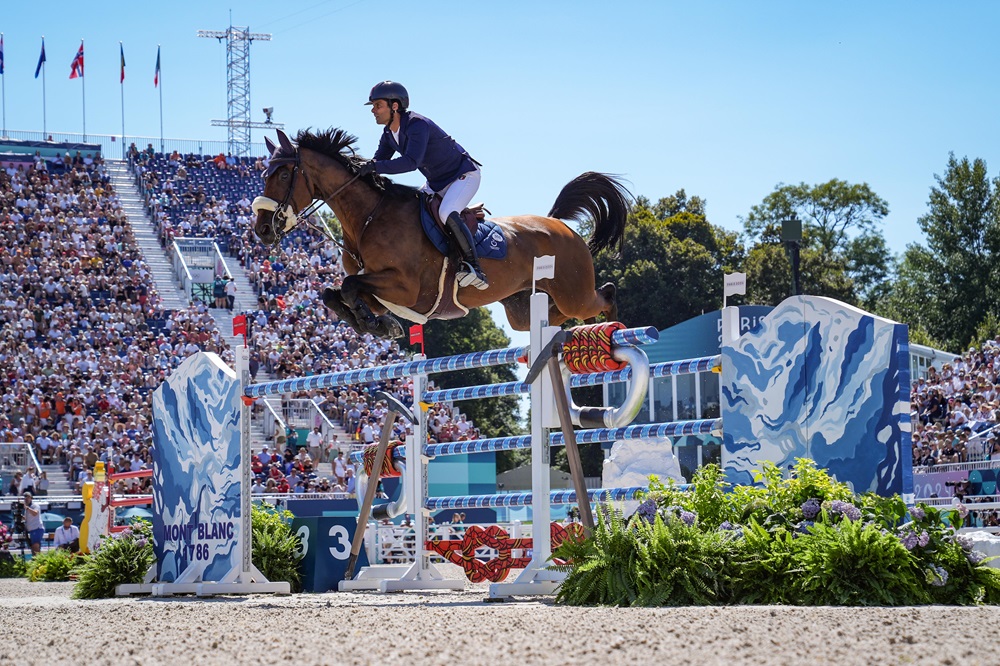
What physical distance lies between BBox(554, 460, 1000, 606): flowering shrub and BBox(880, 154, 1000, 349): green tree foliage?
91.6 ft

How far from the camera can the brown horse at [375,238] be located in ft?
22.0

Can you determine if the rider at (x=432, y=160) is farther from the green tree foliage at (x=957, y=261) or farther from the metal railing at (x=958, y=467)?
the green tree foliage at (x=957, y=261)

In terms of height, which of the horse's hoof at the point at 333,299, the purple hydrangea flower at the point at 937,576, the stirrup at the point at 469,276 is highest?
the stirrup at the point at 469,276

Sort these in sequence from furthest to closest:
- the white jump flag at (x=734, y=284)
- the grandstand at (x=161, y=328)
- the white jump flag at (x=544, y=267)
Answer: the grandstand at (x=161, y=328) → the white jump flag at (x=544, y=267) → the white jump flag at (x=734, y=284)

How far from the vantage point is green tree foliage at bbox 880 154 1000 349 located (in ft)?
102

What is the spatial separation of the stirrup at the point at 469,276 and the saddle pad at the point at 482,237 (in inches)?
5.1

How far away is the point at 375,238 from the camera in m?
6.75

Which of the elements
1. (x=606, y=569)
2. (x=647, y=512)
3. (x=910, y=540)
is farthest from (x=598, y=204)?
(x=910, y=540)

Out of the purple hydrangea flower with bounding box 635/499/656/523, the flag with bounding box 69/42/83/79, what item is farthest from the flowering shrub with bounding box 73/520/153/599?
the flag with bounding box 69/42/83/79

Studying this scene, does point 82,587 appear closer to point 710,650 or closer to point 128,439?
point 710,650

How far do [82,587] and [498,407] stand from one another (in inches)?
847

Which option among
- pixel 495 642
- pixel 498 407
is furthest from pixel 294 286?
pixel 495 642

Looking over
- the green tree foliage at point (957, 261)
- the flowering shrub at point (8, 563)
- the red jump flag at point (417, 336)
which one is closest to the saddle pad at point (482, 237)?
the red jump flag at point (417, 336)

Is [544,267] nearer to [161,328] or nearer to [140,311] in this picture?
[161,328]
